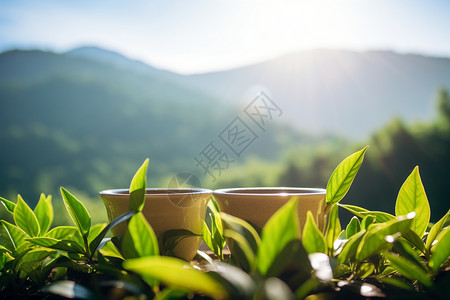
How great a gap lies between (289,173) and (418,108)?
32.6 ft

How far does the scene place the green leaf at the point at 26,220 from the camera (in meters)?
0.54

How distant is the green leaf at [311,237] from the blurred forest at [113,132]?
11584mm

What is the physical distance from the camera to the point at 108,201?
537 millimetres

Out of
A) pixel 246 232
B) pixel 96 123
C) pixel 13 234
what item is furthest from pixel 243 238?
pixel 96 123

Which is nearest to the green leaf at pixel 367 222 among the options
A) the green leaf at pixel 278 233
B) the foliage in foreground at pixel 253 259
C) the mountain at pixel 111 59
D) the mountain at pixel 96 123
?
the foliage in foreground at pixel 253 259

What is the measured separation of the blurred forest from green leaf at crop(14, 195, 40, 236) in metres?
11.6

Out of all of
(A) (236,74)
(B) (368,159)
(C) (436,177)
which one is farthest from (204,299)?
(A) (236,74)

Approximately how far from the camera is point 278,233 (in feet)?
0.94

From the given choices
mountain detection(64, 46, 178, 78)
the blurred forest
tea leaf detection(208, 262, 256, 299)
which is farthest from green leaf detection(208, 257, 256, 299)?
mountain detection(64, 46, 178, 78)

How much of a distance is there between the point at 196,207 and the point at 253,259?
258 millimetres

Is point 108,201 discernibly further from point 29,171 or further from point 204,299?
point 29,171

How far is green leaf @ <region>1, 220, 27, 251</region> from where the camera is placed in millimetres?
507

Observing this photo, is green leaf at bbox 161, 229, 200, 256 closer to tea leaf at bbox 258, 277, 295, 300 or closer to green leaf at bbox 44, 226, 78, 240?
green leaf at bbox 44, 226, 78, 240

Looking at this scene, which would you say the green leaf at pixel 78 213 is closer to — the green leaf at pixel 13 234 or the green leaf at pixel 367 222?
the green leaf at pixel 13 234
